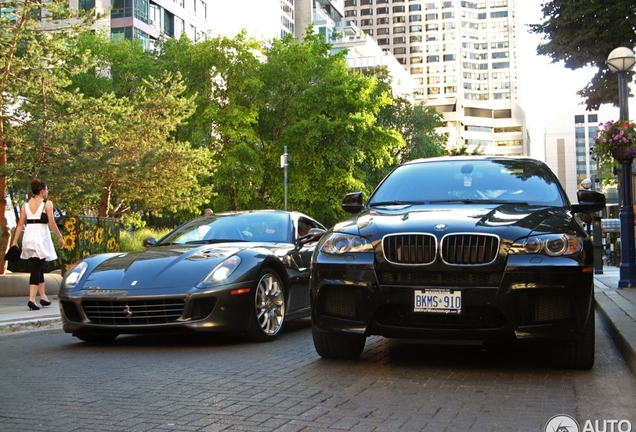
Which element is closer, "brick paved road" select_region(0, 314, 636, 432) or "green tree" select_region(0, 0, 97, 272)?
"brick paved road" select_region(0, 314, 636, 432)

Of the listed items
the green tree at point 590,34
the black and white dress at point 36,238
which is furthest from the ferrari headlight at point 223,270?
the green tree at point 590,34

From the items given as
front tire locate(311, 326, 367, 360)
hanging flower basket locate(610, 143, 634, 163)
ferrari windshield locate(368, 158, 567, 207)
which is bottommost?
front tire locate(311, 326, 367, 360)

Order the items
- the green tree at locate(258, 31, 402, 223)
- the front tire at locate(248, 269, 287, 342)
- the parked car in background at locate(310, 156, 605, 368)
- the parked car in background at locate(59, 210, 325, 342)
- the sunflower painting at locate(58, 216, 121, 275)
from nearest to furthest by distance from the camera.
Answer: the parked car in background at locate(310, 156, 605, 368) → the parked car in background at locate(59, 210, 325, 342) → the front tire at locate(248, 269, 287, 342) → the sunflower painting at locate(58, 216, 121, 275) → the green tree at locate(258, 31, 402, 223)

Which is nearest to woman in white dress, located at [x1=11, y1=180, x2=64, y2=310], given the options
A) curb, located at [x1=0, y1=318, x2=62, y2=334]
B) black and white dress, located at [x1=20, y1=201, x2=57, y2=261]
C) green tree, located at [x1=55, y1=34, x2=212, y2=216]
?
black and white dress, located at [x1=20, y1=201, x2=57, y2=261]

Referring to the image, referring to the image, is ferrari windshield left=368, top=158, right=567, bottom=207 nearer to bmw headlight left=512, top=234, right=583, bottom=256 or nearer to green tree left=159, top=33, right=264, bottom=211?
bmw headlight left=512, top=234, right=583, bottom=256

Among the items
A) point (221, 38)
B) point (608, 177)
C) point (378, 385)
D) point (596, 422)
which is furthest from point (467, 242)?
point (221, 38)

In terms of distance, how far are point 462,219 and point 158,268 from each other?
3.05m

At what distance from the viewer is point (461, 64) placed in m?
199

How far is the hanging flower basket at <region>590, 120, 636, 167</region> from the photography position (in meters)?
13.6

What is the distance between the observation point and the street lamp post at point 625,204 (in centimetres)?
1395

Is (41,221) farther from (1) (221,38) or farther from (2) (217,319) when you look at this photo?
(1) (221,38)

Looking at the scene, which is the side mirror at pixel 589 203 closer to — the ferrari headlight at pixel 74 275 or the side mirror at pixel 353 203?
the side mirror at pixel 353 203

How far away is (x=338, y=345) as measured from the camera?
641cm

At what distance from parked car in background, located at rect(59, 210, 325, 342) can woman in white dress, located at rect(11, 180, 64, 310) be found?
10.9 ft
